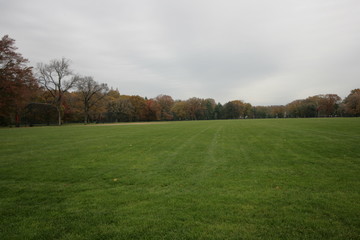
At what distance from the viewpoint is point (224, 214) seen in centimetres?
394

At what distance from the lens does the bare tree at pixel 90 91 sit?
6036 cm

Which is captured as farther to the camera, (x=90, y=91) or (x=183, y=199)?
(x=90, y=91)

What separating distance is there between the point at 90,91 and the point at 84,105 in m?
6.45

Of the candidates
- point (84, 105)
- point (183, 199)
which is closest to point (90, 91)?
point (84, 105)

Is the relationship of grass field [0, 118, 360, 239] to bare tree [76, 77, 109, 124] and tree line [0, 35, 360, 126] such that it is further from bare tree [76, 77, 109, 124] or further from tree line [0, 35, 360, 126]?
bare tree [76, 77, 109, 124]

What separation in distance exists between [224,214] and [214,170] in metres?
3.27

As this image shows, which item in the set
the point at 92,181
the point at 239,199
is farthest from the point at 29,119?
the point at 239,199

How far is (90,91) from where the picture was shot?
63062 millimetres

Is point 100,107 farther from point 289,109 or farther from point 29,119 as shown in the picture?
point 289,109

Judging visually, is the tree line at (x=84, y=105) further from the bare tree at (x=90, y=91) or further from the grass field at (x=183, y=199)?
the grass field at (x=183, y=199)

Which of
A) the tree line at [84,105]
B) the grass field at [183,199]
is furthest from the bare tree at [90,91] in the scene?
the grass field at [183,199]

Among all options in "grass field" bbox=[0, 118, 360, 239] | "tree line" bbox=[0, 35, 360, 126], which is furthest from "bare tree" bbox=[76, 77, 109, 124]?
"grass field" bbox=[0, 118, 360, 239]

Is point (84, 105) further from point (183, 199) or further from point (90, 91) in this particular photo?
point (183, 199)

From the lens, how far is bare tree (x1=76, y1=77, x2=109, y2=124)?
60359 mm
